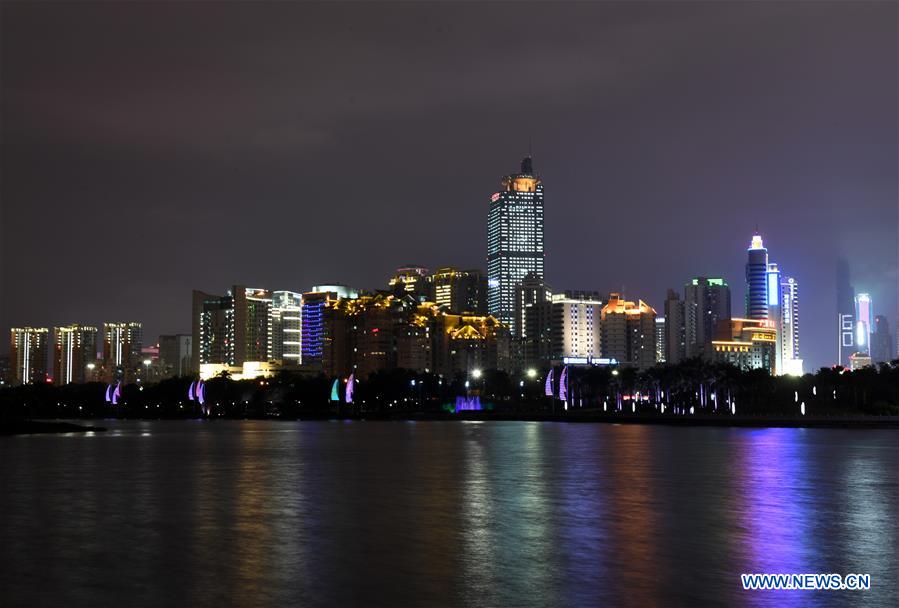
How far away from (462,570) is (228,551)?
7.03 metres

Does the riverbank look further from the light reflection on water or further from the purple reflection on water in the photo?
the purple reflection on water

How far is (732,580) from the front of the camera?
25000 mm

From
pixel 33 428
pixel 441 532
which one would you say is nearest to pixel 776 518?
pixel 441 532

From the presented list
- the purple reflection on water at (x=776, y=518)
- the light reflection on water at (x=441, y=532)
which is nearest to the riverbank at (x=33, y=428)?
the light reflection on water at (x=441, y=532)

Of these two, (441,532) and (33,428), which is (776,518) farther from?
(33,428)

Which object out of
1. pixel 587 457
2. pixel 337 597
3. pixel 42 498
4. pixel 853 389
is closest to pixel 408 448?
pixel 587 457

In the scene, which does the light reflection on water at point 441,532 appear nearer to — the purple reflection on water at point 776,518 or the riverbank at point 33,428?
the purple reflection on water at point 776,518

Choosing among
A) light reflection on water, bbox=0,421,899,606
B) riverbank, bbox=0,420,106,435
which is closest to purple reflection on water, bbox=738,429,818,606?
light reflection on water, bbox=0,421,899,606

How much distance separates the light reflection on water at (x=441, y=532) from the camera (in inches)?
939

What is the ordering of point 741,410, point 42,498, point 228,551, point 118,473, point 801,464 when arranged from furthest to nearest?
point 741,410 < point 801,464 < point 118,473 < point 42,498 < point 228,551

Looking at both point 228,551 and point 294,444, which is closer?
point 228,551

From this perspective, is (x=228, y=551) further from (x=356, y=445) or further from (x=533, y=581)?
(x=356, y=445)

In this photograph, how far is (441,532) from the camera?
32.8 meters

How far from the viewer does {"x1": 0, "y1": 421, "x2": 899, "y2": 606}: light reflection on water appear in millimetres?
23859
